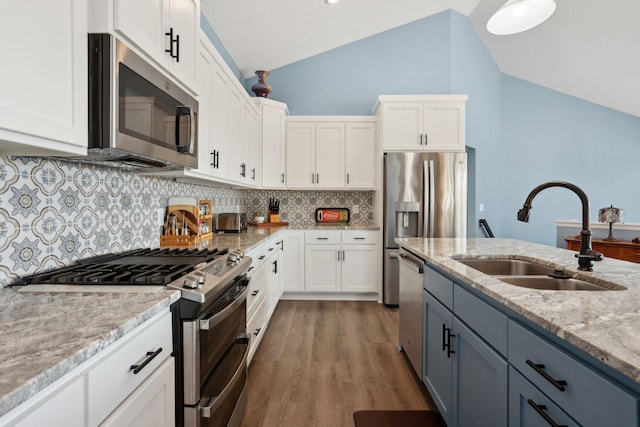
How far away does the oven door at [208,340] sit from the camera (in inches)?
45.0

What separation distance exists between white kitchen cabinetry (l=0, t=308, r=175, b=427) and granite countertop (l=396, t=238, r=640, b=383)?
1048 mm

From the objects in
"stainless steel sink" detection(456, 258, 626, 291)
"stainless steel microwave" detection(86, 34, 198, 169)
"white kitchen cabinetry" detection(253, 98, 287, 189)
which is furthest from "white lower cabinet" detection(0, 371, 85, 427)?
"white kitchen cabinetry" detection(253, 98, 287, 189)

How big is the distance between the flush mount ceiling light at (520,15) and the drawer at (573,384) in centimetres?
231

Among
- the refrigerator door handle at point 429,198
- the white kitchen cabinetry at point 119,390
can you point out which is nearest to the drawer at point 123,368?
the white kitchen cabinetry at point 119,390

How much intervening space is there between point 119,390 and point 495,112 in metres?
6.47

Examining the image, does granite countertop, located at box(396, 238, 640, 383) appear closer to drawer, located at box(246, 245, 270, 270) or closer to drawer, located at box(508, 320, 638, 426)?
drawer, located at box(508, 320, 638, 426)

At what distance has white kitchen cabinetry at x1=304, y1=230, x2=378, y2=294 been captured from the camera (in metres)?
4.04

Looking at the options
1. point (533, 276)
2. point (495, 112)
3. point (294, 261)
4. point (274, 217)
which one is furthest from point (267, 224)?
point (495, 112)

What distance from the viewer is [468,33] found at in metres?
5.11

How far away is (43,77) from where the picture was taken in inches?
35.5

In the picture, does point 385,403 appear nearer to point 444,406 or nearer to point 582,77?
point 444,406

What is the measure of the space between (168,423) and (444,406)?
131 cm

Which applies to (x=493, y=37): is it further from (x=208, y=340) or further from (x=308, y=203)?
(x=208, y=340)

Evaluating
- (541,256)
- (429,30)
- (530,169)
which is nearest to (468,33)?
(429,30)
